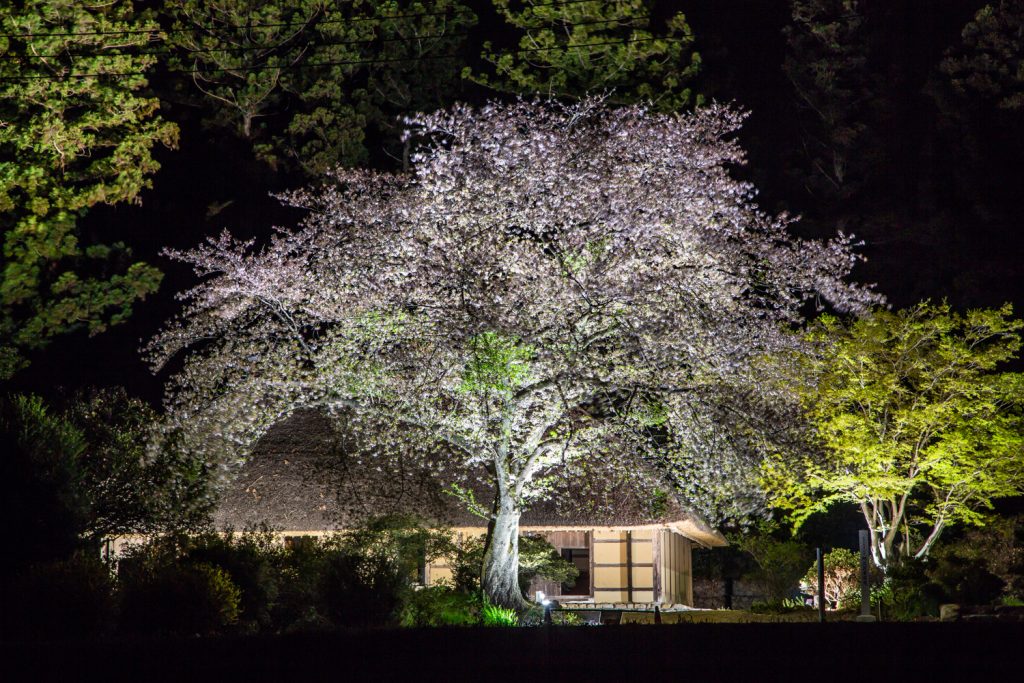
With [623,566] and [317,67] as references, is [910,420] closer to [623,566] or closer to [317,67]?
[623,566]

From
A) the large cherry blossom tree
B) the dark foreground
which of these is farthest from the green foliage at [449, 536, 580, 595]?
the dark foreground

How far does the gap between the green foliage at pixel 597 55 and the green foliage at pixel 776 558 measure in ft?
39.7

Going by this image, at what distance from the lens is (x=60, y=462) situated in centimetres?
1493

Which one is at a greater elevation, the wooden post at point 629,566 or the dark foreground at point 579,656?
the wooden post at point 629,566

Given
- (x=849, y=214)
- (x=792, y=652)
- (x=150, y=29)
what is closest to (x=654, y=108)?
(x=849, y=214)

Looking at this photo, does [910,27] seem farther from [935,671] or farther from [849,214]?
[935,671]

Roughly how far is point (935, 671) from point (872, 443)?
40.3 ft

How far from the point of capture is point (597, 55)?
110 feet

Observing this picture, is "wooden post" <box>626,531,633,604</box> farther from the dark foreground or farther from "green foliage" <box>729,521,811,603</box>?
the dark foreground

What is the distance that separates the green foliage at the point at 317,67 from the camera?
31.4 meters

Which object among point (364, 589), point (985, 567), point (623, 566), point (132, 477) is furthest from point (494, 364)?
point (623, 566)

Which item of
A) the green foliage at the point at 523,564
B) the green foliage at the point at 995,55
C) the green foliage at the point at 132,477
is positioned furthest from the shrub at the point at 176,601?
the green foliage at the point at 995,55

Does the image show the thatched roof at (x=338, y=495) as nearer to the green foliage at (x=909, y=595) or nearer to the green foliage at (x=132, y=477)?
the green foliage at (x=132, y=477)

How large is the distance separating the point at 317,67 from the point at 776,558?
1819 cm
